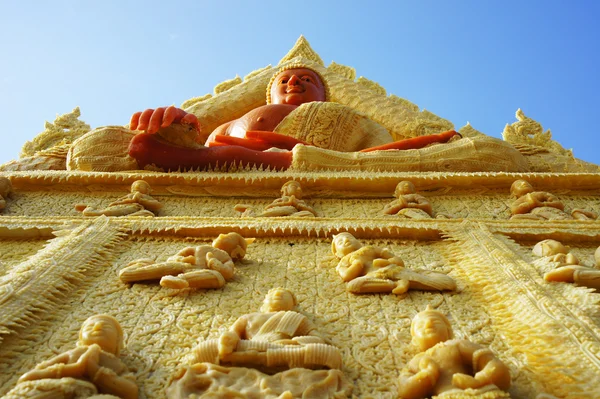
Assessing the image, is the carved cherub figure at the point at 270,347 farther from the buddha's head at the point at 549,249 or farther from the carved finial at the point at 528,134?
the carved finial at the point at 528,134

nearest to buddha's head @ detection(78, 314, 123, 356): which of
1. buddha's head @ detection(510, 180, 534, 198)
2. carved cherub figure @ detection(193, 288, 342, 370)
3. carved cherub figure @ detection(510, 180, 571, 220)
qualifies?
carved cherub figure @ detection(193, 288, 342, 370)

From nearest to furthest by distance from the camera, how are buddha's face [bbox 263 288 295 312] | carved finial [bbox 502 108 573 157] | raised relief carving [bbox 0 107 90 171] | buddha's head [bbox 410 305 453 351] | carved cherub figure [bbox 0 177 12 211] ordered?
buddha's head [bbox 410 305 453 351] < buddha's face [bbox 263 288 295 312] < carved cherub figure [bbox 0 177 12 211] < raised relief carving [bbox 0 107 90 171] < carved finial [bbox 502 108 573 157]

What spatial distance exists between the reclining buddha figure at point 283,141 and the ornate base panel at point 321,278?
29 centimetres

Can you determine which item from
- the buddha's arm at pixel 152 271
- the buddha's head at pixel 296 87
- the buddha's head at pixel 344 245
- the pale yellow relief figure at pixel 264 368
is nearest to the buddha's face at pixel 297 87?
the buddha's head at pixel 296 87

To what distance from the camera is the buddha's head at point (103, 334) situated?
4.83ft

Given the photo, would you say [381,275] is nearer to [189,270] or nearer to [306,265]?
[306,265]

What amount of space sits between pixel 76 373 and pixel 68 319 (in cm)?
53

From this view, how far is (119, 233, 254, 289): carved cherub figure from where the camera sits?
76.1 inches

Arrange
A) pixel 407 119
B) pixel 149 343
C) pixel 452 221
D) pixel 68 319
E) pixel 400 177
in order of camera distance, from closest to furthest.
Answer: pixel 149 343 < pixel 68 319 < pixel 452 221 < pixel 400 177 < pixel 407 119

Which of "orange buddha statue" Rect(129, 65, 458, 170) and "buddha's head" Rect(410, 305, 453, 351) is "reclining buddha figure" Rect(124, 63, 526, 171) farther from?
"buddha's head" Rect(410, 305, 453, 351)

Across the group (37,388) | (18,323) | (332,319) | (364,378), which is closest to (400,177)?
(332,319)

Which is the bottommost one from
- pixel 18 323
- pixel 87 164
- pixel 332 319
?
pixel 18 323

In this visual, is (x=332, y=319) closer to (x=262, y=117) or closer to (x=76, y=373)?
(x=76, y=373)

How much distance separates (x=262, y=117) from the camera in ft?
16.6
